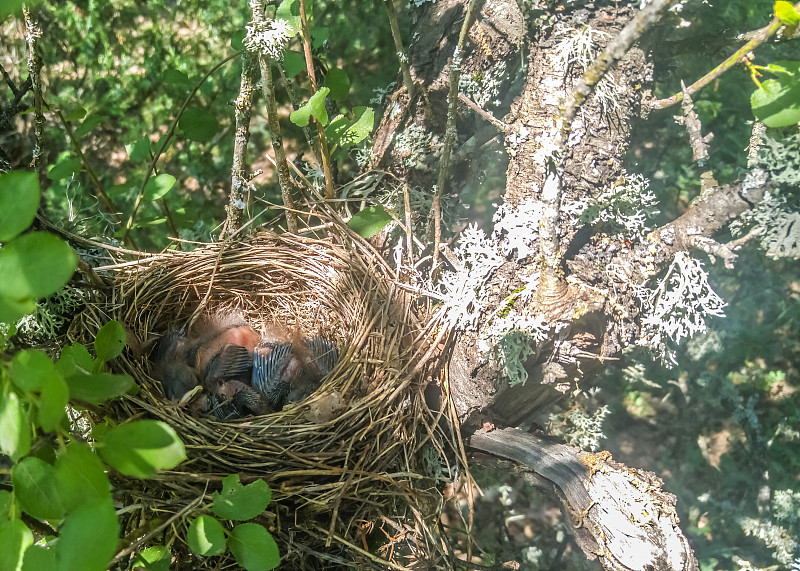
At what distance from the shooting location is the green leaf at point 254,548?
809 millimetres

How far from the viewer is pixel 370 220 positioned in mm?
1206

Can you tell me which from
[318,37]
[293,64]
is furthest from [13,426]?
[318,37]

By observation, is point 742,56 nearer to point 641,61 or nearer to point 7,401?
point 641,61

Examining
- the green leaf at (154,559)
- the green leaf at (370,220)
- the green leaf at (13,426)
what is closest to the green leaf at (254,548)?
the green leaf at (154,559)

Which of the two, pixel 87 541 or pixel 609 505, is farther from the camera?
pixel 609 505

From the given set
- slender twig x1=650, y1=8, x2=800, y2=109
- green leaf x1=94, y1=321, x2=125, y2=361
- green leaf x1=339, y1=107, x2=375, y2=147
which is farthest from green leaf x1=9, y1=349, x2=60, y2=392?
slender twig x1=650, y1=8, x2=800, y2=109

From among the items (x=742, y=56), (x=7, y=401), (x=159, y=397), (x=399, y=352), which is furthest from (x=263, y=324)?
(x=742, y=56)

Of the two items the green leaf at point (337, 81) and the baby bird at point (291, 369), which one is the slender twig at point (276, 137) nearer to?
the green leaf at point (337, 81)

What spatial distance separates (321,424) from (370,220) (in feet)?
1.48

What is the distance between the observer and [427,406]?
1.18 meters

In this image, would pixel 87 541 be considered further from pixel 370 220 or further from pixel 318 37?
pixel 318 37

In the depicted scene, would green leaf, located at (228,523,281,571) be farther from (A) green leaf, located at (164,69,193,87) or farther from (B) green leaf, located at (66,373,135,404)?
(A) green leaf, located at (164,69,193,87)

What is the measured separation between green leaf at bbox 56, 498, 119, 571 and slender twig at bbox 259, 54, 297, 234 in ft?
2.68

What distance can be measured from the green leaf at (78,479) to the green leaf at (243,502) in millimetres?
255
